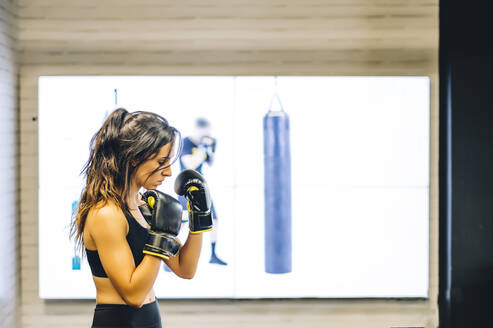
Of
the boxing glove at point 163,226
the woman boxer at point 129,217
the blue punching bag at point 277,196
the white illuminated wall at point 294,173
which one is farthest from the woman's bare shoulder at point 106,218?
the blue punching bag at point 277,196

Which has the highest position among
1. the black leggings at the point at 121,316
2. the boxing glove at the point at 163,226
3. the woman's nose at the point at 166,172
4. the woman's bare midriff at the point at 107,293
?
the woman's nose at the point at 166,172

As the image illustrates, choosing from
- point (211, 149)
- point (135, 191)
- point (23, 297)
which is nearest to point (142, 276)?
point (135, 191)

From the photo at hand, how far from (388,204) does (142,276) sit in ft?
5.94

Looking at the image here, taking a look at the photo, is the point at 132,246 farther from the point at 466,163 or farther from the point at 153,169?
the point at 466,163

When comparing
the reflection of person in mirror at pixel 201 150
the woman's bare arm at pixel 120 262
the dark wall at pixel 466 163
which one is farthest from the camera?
the reflection of person in mirror at pixel 201 150

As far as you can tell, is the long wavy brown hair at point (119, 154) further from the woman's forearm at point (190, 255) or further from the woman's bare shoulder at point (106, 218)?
the woman's forearm at point (190, 255)

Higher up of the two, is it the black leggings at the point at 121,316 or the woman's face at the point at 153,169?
the woman's face at the point at 153,169

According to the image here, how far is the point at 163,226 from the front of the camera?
1.54 metres

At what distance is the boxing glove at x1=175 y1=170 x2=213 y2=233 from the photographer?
1696 mm

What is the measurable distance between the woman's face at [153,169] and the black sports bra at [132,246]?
15cm

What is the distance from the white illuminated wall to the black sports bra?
1110mm

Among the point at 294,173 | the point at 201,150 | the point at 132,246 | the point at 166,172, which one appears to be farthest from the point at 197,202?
the point at 294,173

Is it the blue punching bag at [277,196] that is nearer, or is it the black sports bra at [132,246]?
the black sports bra at [132,246]

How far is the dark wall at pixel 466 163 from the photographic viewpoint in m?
1.64
